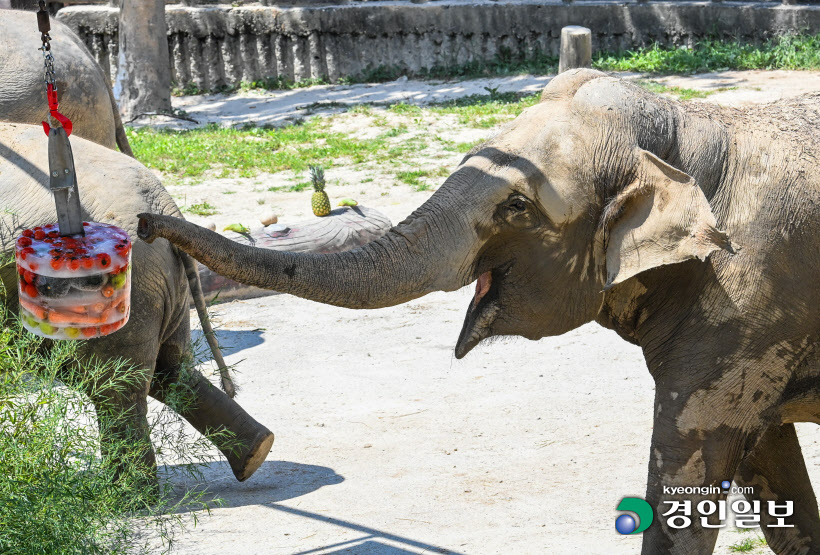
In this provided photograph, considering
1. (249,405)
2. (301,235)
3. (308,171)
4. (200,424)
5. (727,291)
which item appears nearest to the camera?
(727,291)

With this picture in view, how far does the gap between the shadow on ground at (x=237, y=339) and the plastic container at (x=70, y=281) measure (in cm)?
422

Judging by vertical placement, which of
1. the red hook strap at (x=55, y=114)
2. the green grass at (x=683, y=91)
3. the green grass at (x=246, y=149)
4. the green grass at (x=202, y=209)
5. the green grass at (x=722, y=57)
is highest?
the red hook strap at (x=55, y=114)

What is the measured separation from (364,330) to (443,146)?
4.92 m

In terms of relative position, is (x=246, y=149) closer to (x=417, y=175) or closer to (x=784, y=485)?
(x=417, y=175)

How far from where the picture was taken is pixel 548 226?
10.9 ft

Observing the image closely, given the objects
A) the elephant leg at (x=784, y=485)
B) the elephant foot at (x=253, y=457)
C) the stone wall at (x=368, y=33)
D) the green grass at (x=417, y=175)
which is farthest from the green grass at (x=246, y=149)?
the elephant leg at (x=784, y=485)

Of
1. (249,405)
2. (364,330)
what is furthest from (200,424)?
(364,330)

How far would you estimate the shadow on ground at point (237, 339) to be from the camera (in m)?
7.62

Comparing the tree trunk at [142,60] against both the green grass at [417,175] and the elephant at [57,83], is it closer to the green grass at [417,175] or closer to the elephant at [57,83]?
the green grass at [417,175]

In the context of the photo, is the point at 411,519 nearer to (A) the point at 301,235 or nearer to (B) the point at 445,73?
(A) the point at 301,235

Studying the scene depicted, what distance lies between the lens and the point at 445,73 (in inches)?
671

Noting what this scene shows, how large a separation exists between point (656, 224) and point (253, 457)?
2788 millimetres

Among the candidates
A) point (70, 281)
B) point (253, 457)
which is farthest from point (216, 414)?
point (70, 281)

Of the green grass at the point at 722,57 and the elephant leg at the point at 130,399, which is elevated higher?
the green grass at the point at 722,57
